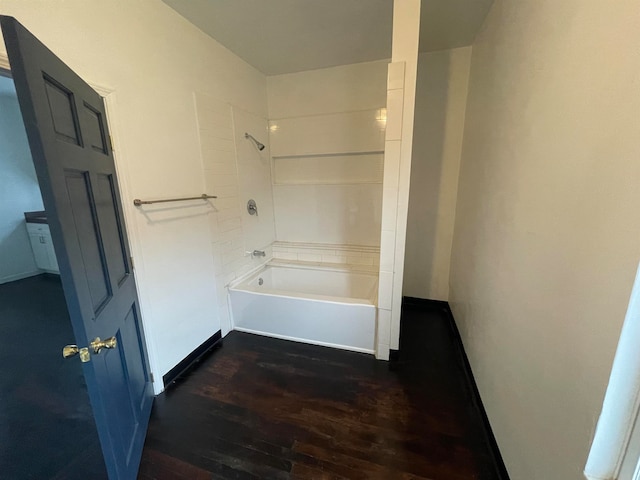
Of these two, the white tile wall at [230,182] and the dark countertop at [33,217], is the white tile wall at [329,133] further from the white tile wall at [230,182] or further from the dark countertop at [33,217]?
the dark countertop at [33,217]

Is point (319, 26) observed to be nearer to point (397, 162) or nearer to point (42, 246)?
point (397, 162)

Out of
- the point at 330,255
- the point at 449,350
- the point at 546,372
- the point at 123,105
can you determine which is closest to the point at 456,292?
the point at 449,350

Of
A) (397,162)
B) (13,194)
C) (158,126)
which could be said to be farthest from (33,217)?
(397,162)

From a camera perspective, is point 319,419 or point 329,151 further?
point 329,151

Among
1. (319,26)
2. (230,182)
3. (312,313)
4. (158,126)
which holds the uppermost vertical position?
(319,26)

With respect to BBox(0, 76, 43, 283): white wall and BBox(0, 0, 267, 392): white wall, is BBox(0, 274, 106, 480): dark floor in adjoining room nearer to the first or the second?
BBox(0, 0, 267, 392): white wall

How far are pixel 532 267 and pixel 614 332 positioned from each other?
491mm

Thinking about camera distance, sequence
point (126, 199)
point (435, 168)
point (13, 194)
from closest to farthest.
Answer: point (126, 199), point (435, 168), point (13, 194)

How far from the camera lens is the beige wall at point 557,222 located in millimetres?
658

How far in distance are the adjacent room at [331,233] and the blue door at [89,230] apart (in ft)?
0.04

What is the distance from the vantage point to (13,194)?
3.86 meters

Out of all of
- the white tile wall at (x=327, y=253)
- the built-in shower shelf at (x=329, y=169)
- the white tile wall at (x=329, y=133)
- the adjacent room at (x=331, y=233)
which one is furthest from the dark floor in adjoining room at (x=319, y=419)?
the white tile wall at (x=329, y=133)

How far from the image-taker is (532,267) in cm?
109

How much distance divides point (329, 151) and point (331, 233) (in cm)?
97
